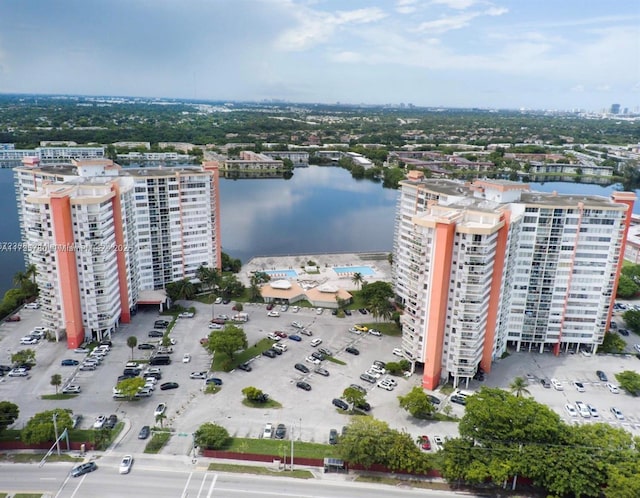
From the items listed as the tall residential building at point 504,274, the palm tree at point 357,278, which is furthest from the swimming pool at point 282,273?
the tall residential building at point 504,274

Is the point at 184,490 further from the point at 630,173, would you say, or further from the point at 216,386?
the point at 630,173

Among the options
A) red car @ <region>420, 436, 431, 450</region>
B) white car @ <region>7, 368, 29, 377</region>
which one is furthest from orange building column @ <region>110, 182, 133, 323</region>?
red car @ <region>420, 436, 431, 450</region>

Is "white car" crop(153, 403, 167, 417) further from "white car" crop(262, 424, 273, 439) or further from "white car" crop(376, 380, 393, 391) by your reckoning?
"white car" crop(376, 380, 393, 391)

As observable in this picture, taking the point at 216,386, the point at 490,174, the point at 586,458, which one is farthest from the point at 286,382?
the point at 490,174

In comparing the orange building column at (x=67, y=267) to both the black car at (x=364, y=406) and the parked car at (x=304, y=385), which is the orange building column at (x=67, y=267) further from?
the black car at (x=364, y=406)

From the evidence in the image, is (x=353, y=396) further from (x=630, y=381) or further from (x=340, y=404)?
(x=630, y=381)

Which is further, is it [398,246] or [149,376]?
[398,246]
